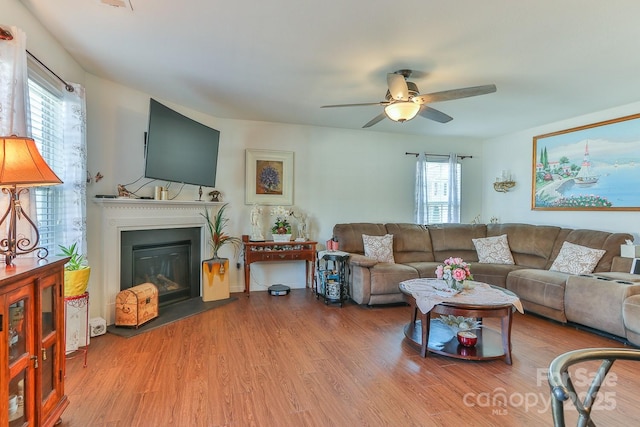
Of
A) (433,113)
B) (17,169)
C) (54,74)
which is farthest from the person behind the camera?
(433,113)

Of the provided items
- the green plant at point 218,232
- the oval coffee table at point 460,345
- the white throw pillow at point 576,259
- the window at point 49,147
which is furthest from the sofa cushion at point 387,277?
the window at point 49,147

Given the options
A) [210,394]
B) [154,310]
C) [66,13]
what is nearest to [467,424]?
[210,394]

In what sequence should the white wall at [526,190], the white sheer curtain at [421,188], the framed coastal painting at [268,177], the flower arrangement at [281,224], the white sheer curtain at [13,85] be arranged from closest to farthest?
the white sheer curtain at [13,85] < the white wall at [526,190] < the flower arrangement at [281,224] < the framed coastal painting at [268,177] < the white sheer curtain at [421,188]

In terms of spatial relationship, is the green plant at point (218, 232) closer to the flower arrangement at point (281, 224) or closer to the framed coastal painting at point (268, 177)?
the framed coastal painting at point (268, 177)

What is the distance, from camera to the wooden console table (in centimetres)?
452

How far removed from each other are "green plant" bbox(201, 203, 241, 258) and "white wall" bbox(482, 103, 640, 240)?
4377mm

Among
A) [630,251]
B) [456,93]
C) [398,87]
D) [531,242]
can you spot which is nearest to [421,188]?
[531,242]

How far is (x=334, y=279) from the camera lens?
172 inches

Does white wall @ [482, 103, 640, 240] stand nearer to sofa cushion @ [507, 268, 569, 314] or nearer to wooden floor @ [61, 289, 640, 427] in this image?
sofa cushion @ [507, 268, 569, 314]

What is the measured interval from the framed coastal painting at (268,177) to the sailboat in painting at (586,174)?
3951mm

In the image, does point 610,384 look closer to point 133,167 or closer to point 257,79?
point 257,79

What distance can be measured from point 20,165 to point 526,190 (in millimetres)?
5843

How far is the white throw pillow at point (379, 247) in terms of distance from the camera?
4.64 meters

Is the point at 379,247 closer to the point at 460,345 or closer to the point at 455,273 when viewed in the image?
the point at 455,273
